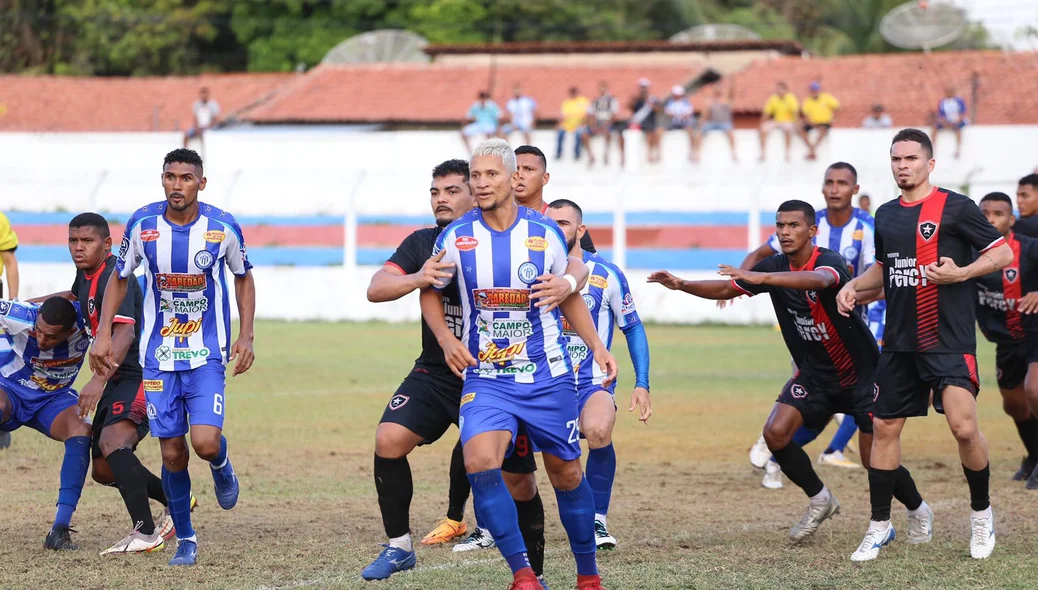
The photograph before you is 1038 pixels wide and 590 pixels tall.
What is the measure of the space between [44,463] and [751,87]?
32.1m

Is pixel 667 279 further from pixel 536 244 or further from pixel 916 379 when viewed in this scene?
pixel 536 244

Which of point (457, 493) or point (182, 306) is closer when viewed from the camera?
point (182, 306)

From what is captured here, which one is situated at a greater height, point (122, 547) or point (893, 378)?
point (893, 378)

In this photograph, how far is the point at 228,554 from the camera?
7.55m

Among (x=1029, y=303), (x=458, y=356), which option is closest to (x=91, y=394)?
(x=458, y=356)

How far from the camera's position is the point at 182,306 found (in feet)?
24.8

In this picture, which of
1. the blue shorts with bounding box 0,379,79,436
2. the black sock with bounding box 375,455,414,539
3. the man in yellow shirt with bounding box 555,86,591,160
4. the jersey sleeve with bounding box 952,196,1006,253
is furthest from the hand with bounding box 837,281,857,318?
the man in yellow shirt with bounding box 555,86,591,160

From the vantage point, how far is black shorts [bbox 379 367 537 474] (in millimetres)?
6973

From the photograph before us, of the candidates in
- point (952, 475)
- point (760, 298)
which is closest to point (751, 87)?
point (760, 298)

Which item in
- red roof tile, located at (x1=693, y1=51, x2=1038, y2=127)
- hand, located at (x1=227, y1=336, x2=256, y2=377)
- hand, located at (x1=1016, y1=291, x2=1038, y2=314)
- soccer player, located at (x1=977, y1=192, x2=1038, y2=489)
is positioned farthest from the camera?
red roof tile, located at (x1=693, y1=51, x2=1038, y2=127)

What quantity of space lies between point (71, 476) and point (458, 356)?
3021mm

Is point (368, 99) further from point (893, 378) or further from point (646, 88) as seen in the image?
point (893, 378)

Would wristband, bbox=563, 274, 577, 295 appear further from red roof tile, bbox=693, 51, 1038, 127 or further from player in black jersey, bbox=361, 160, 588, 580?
red roof tile, bbox=693, 51, 1038, 127

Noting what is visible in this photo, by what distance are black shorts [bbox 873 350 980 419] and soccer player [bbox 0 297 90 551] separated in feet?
15.7
